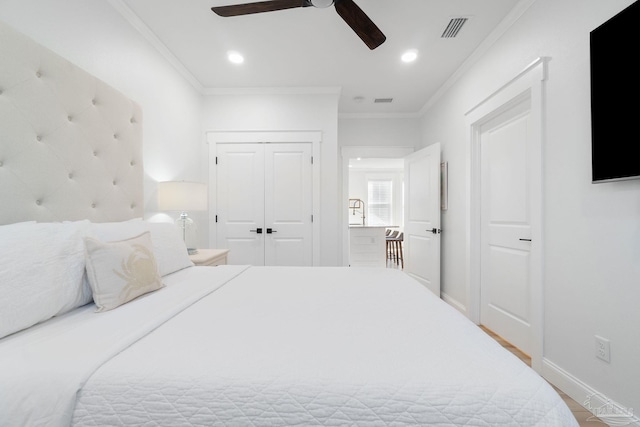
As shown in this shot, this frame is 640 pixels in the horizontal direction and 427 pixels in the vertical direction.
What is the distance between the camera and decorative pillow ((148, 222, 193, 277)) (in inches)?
65.3

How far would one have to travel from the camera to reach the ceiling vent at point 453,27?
7.26ft

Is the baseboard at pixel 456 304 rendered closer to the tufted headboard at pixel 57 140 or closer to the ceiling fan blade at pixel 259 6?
the ceiling fan blade at pixel 259 6

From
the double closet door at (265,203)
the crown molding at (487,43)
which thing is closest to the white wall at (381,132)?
the crown molding at (487,43)

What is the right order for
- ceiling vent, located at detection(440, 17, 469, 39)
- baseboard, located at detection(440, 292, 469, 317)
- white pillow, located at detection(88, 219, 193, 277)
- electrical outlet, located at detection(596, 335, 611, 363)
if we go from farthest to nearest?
baseboard, located at detection(440, 292, 469, 317)
ceiling vent, located at detection(440, 17, 469, 39)
electrical outlet, located at detection(596, 335, 611, 363)
white pillow, located at detection(88, 219, 193, 277)

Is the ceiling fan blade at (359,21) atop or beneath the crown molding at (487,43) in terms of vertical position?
beneath

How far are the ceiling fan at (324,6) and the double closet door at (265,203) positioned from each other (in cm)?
177

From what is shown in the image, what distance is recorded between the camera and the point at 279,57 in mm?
2742

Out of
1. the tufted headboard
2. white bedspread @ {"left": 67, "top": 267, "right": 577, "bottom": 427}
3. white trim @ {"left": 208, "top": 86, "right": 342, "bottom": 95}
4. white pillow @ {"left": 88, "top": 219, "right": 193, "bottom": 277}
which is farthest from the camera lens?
white trim @ {"left": 208, "top": 86, "right": 342, "bottom": 95}

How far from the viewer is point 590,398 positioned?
158 centimetres

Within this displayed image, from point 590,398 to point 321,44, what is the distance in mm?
3099

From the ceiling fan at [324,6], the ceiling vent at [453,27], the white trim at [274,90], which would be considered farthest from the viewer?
the white trim at [274,90]

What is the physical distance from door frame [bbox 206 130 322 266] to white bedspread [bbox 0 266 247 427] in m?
2.31

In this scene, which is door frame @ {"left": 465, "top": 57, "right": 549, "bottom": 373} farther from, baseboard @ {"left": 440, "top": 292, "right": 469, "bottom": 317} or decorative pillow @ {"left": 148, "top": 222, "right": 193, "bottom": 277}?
decorative pillow @ {"left": 148, "top": 222, "right": 193, "bottom": 277}

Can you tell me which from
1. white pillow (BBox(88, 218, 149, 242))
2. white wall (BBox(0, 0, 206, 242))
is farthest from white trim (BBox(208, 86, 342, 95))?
white pillow (BBox(88, 218, 149, 242))
